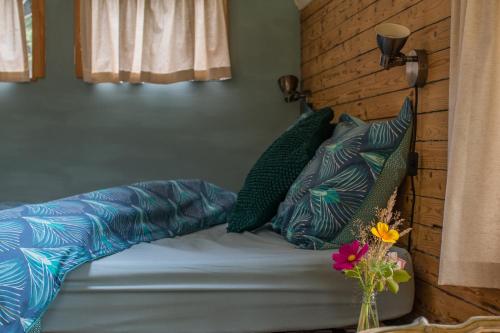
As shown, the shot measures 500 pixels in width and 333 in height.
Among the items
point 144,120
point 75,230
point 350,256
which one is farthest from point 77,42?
point 350,256

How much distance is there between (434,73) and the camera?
84.4 inches

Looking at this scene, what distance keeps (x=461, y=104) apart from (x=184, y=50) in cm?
247

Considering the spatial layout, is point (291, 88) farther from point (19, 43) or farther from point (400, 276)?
point (400, 276)

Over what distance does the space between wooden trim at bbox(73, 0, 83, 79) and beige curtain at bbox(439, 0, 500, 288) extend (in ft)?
8.90

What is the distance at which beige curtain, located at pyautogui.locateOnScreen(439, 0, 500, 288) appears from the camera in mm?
1625

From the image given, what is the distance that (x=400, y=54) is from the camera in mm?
2219

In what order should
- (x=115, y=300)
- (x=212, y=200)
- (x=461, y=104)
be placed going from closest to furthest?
(x=461, y=104)
(x=115, y=300)
(x=212, y=200)

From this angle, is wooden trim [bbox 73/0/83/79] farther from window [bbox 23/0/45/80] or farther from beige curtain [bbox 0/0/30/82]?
beige curtain [bbox 0/0/30/82]

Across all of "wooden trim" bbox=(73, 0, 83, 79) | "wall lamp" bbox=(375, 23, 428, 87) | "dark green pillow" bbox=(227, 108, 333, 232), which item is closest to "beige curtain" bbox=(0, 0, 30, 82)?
"wooden trim" bbox=(73, 0, 83, 79)

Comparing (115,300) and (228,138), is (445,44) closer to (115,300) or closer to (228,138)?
(115,300)

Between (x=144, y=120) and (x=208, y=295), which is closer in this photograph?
(x=208, y=295)

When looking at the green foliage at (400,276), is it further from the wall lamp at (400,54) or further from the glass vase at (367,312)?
the wall lamp at (400,54)

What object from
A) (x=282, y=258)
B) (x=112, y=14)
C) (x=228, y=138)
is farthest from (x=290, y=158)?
(x=112, y=14)

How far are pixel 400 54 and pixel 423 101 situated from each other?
0.19 meters
